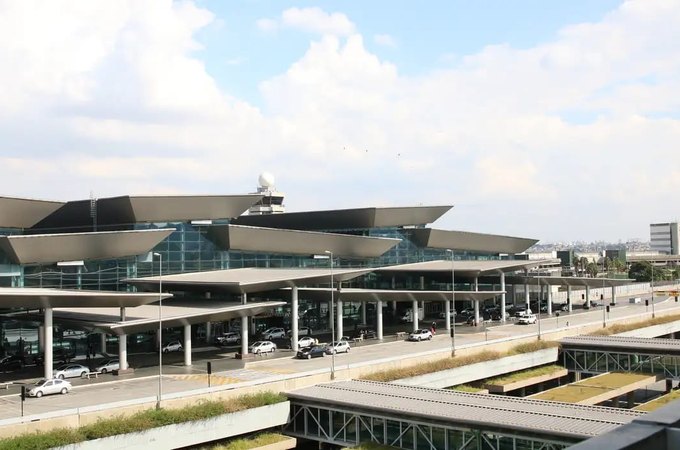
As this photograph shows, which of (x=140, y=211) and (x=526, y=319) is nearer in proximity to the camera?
(x=140, y=211)

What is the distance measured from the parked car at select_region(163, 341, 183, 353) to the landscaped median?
71.0 ft

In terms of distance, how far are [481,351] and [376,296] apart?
459 inches

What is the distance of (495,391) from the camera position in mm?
51938

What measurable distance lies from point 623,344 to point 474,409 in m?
28.2

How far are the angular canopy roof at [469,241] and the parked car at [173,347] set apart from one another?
35.1 m

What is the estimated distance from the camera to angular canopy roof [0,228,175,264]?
53.7 meters

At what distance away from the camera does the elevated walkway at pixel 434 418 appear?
1216 inches

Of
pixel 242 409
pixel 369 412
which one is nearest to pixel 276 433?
pixel 242 409

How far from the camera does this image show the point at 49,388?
40.5 meters

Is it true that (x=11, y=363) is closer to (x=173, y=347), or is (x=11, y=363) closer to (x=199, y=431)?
(x=173, y=347)

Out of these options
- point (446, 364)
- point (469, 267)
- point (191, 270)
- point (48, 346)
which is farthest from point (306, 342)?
point (469, 267)

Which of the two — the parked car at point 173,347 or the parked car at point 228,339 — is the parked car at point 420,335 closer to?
the parked car at point 228,339

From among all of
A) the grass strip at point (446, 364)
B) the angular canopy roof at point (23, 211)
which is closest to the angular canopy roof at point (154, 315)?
the grass strip at point (446, 364)

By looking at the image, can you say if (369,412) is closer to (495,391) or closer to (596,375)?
(495,391)
